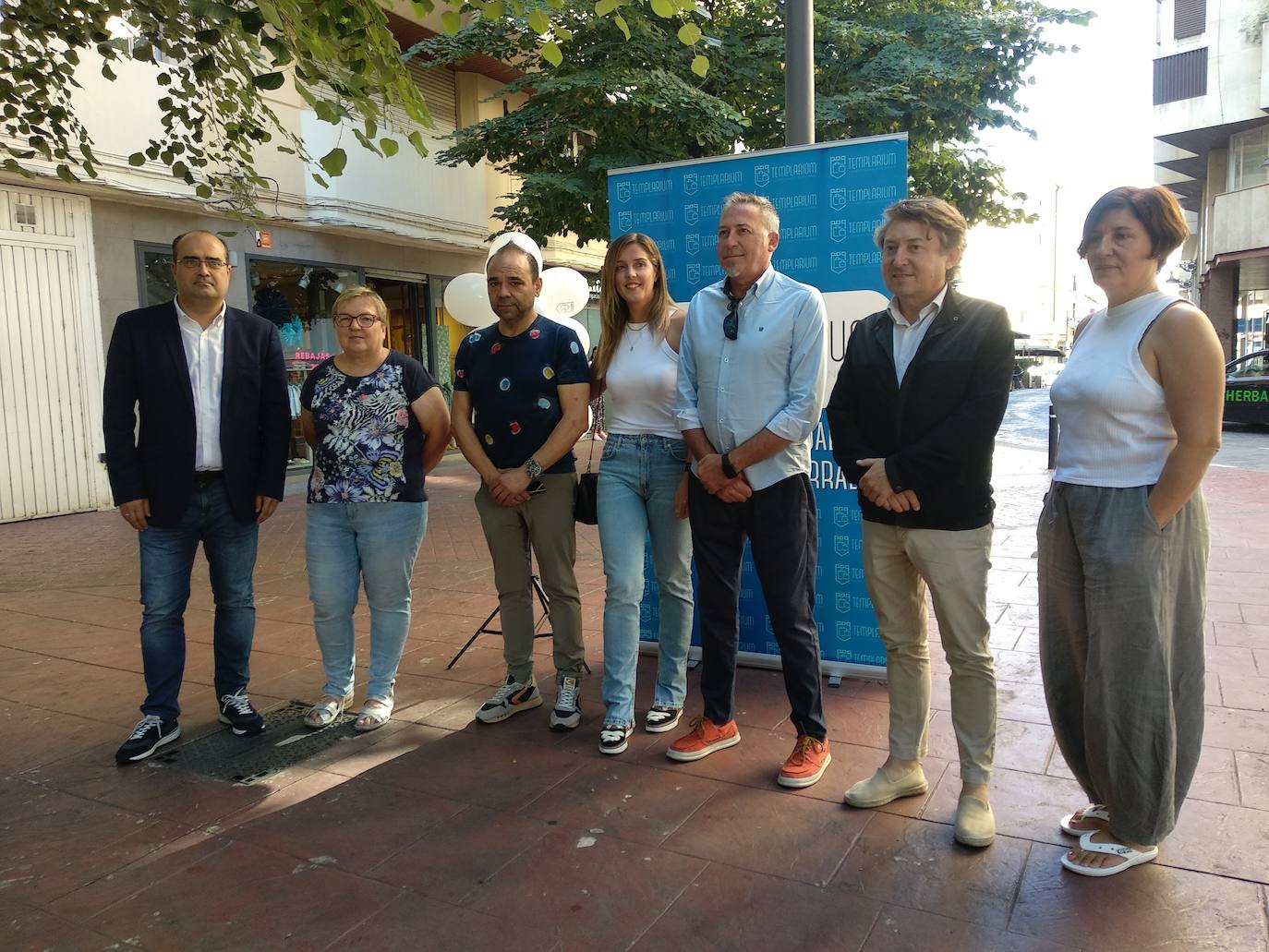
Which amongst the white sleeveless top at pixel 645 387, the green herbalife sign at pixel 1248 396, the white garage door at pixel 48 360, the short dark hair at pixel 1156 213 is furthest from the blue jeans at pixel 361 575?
the green herbalife sign at pixel 1248 396

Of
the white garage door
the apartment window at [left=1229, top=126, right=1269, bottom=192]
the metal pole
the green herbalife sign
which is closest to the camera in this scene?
the metal pole

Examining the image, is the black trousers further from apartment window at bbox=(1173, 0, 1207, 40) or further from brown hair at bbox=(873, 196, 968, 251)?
apartment window at bbox=(1173, 0, 1207, 40)

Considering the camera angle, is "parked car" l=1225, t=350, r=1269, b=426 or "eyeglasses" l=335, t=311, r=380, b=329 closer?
"eyeglasses" l=335, t=311, r=380, b=329

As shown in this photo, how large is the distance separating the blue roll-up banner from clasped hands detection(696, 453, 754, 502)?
103 centimetres

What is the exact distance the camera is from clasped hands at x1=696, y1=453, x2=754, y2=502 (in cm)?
341

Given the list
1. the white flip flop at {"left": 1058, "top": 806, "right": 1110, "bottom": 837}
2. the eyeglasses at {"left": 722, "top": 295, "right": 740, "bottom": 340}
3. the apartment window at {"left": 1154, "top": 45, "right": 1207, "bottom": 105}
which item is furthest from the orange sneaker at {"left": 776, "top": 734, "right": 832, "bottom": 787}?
the apartment window at {"left": 1154, "top": 45, "right": 1207, "bottom": 105}

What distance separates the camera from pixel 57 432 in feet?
35.0

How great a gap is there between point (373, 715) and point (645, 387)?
186cm

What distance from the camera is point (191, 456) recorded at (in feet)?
12.6

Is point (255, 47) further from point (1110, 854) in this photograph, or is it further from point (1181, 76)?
point (1181, 76)

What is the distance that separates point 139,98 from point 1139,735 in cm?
1221

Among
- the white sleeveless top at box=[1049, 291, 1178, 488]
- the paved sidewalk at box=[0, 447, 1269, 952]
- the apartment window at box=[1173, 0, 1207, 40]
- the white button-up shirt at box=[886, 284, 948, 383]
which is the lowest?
the paved sidewalk at box=[0, 447, 1269, 952]

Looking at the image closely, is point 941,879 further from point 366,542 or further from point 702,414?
point 366,542

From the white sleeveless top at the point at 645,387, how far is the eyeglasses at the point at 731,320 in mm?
308
